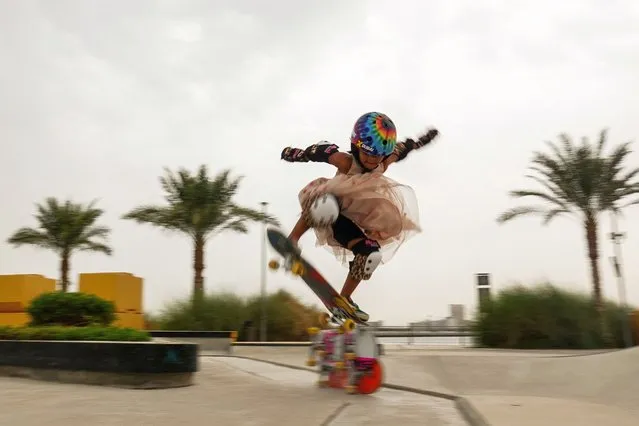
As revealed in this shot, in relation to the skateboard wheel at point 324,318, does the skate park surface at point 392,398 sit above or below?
below

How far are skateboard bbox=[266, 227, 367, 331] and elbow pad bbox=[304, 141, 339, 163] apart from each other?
85 cm

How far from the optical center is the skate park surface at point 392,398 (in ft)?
12.8

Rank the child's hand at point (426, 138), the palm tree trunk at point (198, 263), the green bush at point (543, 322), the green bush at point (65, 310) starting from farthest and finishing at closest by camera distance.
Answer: the palm tree trunk at point (198, 263), the green bush at point (543, 322), the green bush at point (65, 310), the child's hand at point (426, 138)

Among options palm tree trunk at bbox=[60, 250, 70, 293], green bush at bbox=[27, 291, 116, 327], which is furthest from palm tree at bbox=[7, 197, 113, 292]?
green bush at bbox=[27, 291, 116, 327]

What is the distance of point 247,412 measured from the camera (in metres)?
4.25

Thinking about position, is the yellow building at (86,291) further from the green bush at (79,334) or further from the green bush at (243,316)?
the green bush at (79,334)

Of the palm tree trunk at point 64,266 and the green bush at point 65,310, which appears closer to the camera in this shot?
the green bush at point 65,310

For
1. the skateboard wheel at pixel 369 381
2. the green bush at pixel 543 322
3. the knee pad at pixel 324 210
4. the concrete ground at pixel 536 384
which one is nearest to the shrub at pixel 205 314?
the green bush at pixel 543 322

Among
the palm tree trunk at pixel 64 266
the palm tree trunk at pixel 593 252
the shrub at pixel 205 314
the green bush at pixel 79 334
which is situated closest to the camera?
the green bush at pixel 79 334

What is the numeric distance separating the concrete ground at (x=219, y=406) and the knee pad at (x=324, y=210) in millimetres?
1600

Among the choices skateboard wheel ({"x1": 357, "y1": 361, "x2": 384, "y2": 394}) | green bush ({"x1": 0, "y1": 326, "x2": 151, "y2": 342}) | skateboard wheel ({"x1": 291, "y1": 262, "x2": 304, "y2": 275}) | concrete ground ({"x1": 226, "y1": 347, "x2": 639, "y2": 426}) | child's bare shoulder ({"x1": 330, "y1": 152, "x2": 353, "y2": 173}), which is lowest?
concrete ground ({"x1": 226, "y1": 347, "x2": 639, "y2": 426})

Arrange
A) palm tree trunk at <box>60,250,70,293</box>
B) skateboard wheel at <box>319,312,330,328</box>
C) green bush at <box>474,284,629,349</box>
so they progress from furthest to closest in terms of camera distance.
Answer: palm tree trunk at <box>60,250,70,293</box>
green bush at <box>474,284,629,349</box>
skateboard wheel at <box>319,312,330,328</box>

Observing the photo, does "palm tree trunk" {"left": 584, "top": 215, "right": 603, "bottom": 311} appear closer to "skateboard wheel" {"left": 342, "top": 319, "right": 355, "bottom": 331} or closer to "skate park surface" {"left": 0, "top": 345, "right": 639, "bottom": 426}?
"skate park surface" {"left": 0, "top": 345, "right": 639, "bottom": 426}

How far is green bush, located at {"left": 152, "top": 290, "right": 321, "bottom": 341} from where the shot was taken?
69.0 ft
